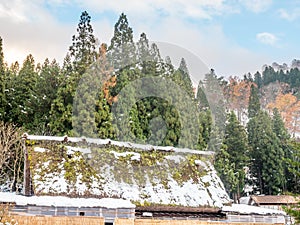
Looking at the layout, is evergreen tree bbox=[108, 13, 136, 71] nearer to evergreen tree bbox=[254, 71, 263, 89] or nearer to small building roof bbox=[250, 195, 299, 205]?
small building roof bbox=[250, 195, 299, 205]

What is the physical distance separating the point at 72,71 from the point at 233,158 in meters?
13.1

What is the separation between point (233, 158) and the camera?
28984 mm

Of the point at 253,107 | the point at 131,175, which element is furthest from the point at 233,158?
the point at 131,175

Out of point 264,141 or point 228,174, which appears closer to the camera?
point 228,174

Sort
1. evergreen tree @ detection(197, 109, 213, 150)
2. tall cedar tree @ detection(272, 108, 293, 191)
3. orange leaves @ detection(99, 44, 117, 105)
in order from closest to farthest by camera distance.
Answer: orange leaves @ detection(99, 44, 117, 105) → evergreen tree @ detection(197, 109, 213, 150) → tall cedar tree @ detection(272, 108, 293, 191)

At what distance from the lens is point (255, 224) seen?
16016 millimetres

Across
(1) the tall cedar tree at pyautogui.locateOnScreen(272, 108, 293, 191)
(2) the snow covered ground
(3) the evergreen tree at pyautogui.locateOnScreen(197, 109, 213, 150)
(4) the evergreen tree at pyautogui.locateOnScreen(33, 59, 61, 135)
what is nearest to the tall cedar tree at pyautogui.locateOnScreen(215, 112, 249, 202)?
(3) the evergreen tree at pyautogui.locateOnScreen(197, 109, 213, 150)

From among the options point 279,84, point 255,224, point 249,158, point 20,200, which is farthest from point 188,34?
point 279,84

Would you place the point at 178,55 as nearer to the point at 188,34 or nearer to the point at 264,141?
the point at 188,34

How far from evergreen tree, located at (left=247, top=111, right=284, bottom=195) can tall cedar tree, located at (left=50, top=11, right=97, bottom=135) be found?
14343 millimetres

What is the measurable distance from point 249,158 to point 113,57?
41.1 feet

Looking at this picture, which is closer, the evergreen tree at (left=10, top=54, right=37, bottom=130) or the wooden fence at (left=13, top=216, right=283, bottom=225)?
the wooden fence at (left=13, top=216, right=283, bottom=225)

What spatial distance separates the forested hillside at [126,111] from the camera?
72.0 ft

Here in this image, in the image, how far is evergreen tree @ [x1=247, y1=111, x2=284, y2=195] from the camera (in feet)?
94.7
